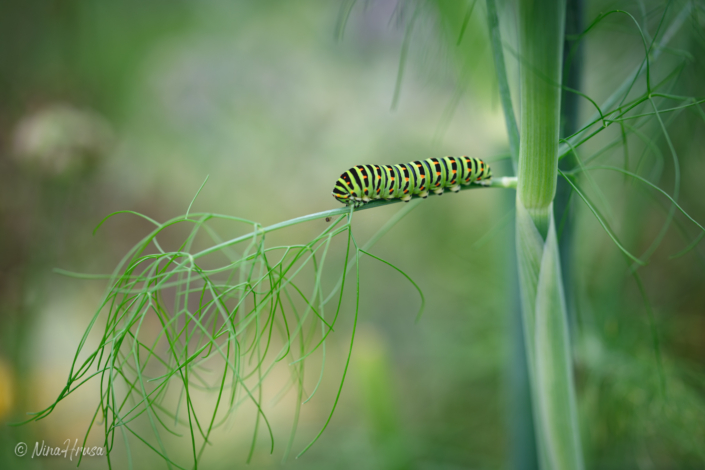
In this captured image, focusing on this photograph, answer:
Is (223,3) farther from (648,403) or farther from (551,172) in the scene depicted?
(648,403)

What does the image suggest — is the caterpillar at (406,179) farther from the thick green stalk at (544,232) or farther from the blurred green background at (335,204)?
the blurred green background at (335,204)

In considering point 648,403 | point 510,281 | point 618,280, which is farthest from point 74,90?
point 648,403

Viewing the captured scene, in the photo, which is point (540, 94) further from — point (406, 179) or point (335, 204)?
point (335, 204)

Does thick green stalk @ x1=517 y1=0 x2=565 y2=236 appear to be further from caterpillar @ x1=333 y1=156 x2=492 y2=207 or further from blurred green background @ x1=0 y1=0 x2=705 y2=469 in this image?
blurred green background @ x1=0 y1=0 x2=705 y2=469

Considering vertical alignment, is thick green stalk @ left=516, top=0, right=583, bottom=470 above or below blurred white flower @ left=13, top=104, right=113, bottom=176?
below

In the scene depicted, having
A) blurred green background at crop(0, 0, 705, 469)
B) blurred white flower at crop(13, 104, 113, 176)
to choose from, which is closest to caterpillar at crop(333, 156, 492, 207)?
blurred green background at crop(0, 0, 705, 469)

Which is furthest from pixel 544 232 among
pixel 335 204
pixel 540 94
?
pixel 335 204
